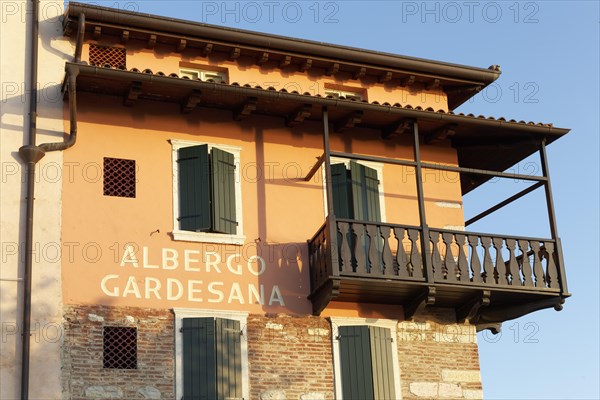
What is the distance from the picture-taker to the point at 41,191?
17609mm

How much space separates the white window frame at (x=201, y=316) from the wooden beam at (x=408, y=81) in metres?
5.78

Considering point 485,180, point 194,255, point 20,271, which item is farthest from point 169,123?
point 485,180

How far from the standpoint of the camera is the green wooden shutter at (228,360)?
679 inches

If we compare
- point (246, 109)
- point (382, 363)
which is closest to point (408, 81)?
point (246, 109)

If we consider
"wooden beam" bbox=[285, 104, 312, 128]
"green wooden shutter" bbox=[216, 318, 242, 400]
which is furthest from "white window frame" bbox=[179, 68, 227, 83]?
"green wooden shutter" bbox=[216, 318, 242, 400]

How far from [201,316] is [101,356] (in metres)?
1.70

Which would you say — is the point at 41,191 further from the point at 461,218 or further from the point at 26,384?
the point at 461,218

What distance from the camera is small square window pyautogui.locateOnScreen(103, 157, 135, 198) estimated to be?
59.5ft

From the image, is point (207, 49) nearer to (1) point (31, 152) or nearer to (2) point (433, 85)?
(1) point (31, 152)

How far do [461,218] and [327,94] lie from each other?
3289mm

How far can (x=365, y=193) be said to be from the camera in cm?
1969

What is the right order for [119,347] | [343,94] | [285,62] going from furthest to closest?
1. [343,94]
2. [285,62]
3. [119,347]

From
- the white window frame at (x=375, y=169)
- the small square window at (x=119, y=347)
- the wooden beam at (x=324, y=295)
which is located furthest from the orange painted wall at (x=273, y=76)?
the small square window at (x=119, y=347)

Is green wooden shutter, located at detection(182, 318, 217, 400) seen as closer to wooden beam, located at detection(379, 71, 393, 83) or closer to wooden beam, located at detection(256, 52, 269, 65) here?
wooden beam, located at detection(256, 52, 269, 65)
